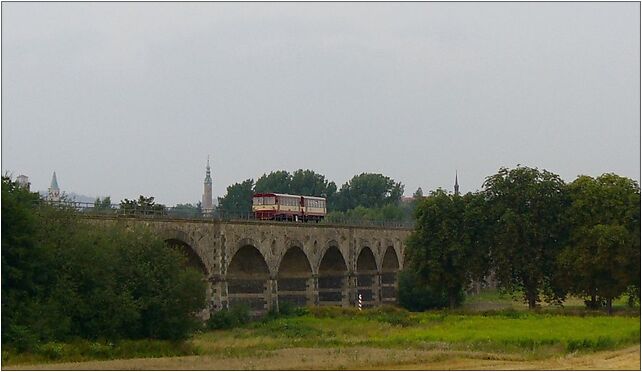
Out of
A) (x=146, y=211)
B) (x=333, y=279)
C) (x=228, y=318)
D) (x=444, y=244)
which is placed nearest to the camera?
(x=146, y=211)

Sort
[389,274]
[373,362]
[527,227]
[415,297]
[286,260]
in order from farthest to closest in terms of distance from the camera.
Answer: [389,274] < [415,297] < [286,260] < [527,227] < [373,362]

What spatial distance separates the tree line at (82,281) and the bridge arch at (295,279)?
68.4 feet

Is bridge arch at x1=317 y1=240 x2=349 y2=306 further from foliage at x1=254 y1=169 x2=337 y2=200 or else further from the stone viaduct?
foliage at x1=254 y1=169 x2=337 y2=200

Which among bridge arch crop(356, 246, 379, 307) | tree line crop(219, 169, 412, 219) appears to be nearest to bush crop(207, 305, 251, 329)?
bridge arch crop(356, 246, 379, 307)

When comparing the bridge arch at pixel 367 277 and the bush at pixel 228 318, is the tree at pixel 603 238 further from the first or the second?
the bridge arch at pixel 367 277

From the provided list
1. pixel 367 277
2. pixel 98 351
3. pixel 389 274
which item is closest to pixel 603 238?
pixel 98 351

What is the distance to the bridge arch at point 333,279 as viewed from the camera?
208 feet

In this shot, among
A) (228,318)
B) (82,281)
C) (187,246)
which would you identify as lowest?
(228,318)

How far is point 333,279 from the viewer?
63.9 metres

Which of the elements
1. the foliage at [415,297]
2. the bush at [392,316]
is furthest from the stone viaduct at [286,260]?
the bush at [392,316]

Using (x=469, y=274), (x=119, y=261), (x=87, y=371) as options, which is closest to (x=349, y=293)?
(x=469, y=274)

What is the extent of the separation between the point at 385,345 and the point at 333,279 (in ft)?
91.7

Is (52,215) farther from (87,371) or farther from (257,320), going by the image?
(257,320)

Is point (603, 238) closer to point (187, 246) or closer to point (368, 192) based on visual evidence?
point (187, 246)
